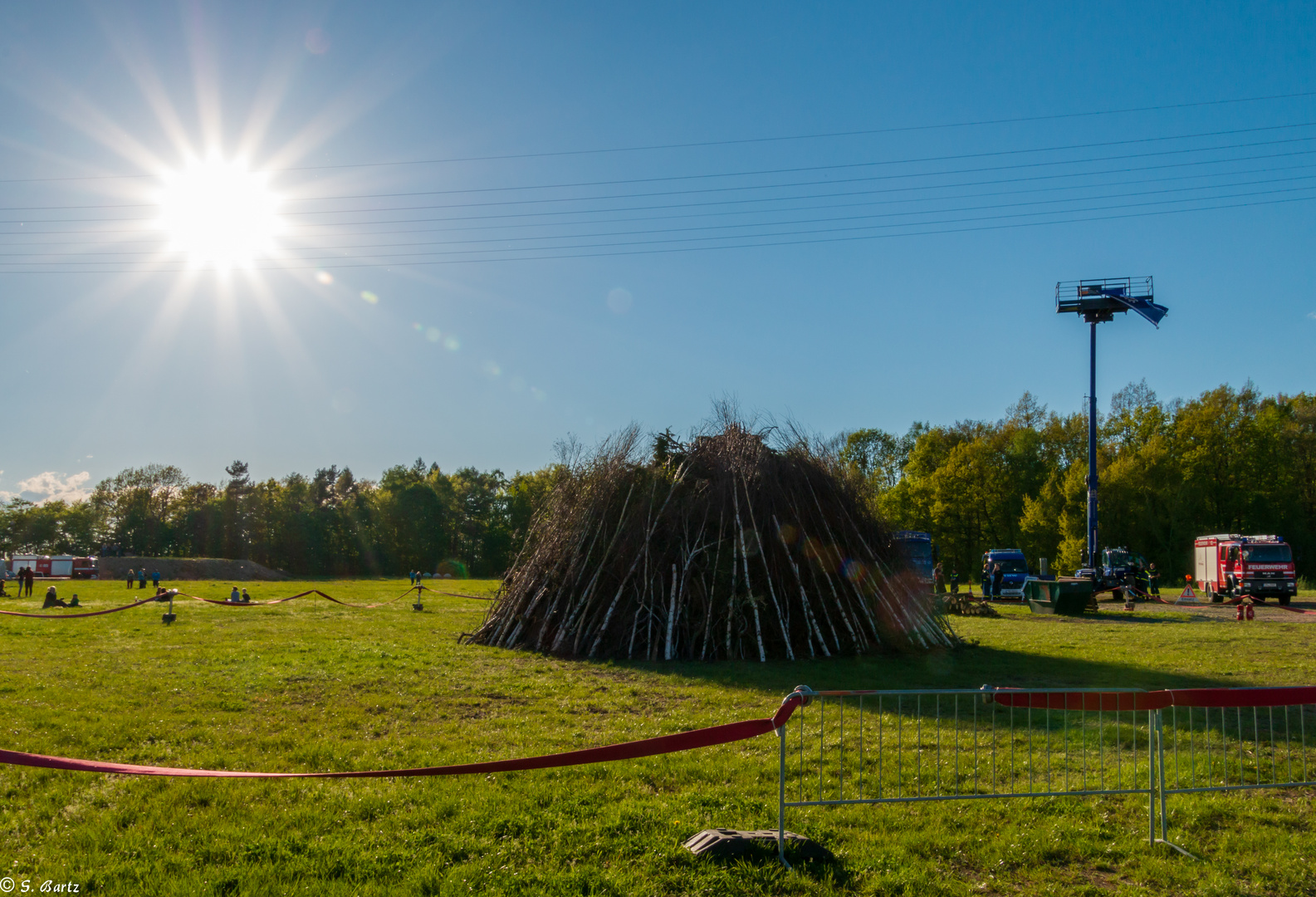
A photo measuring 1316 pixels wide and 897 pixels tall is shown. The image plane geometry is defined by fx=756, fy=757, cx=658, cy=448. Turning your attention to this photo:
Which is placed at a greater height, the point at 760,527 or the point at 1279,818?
the point at 760,527

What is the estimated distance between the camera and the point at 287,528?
257 feet

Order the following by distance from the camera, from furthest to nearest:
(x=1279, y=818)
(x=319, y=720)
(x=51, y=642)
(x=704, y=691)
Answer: (x=51, y=642) < (x=704, y=691) < (x=319, y=720) < (x=1279, y=818)

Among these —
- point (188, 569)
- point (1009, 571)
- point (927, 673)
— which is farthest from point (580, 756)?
point (188, 569)

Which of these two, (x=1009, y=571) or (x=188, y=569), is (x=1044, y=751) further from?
(x=188, y=569)

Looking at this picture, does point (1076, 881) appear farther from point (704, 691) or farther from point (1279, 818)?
point (704, 691)

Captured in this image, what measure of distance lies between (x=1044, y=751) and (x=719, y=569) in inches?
269

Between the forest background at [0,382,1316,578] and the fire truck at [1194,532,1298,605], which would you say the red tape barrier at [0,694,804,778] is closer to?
the forest background at [0,382,1316,578]

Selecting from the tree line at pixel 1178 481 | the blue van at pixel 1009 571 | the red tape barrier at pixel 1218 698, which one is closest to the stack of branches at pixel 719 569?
the red tape barrier at pixel 1218 698

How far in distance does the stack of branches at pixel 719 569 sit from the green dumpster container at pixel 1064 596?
11.9m

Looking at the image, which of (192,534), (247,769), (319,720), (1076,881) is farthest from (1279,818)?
(192,534)

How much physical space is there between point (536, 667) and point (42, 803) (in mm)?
6743

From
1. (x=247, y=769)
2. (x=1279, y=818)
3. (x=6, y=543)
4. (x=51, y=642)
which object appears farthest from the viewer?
(x=6, y=543)

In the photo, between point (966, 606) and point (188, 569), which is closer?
point (966, 606)

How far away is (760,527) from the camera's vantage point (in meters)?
13.1
